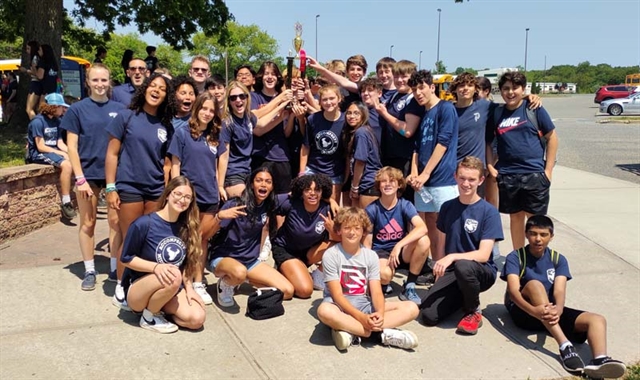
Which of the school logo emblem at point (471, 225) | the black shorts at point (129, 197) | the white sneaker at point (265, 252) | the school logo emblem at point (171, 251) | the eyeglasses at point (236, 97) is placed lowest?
the white sneaker at point (265, 252)

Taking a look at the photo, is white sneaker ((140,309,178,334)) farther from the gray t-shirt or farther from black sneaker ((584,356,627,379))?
black sneaker ((584,356,627,379))

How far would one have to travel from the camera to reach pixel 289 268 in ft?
15.2

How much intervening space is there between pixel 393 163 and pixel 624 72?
127 metres

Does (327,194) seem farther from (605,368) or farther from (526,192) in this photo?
(605,368)

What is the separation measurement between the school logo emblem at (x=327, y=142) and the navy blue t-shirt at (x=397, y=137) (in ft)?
1.79

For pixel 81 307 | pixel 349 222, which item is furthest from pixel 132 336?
pixel 349 222

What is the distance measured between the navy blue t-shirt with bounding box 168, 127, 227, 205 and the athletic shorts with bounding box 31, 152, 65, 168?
2.86m

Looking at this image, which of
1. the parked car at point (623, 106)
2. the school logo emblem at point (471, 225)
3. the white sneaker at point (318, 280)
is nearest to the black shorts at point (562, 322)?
the school logo emblem at point (471, 225)

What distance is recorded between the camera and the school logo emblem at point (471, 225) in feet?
13.8

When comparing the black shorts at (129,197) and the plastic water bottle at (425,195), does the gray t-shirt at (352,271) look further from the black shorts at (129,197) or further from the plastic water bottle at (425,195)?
the black shorts at (129,197)

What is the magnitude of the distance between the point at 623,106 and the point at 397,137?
30.0 m

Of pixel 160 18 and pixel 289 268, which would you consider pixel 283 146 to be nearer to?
pixel 289 268

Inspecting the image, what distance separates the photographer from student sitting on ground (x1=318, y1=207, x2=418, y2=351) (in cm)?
368

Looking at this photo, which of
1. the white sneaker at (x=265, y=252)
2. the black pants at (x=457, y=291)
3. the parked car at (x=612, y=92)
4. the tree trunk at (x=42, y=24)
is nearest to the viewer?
the black pants at (x=457, y=291)
